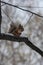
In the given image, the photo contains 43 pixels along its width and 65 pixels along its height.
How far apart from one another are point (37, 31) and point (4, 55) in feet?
1.40

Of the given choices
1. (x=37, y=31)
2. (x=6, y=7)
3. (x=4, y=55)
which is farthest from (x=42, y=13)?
(x=4, y=55)

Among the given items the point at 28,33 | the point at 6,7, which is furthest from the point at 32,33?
the point at 6,7

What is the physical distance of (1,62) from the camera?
2547 mm

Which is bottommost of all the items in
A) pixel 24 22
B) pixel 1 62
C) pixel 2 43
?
pixel 1 62

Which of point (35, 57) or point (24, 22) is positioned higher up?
point (24, 22)

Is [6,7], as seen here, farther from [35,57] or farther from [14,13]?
[35,57]

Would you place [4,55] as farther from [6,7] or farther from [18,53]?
[6,7]

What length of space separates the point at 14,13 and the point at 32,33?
11.1 inches

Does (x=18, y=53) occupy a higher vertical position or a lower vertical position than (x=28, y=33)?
lower

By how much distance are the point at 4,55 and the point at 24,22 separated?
15.8 inches

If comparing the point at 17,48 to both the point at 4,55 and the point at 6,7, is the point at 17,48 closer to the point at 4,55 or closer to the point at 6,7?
the point at 4,55

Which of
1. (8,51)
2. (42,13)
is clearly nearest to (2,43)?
(8,51)

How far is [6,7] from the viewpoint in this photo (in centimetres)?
252

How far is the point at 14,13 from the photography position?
256 cm
